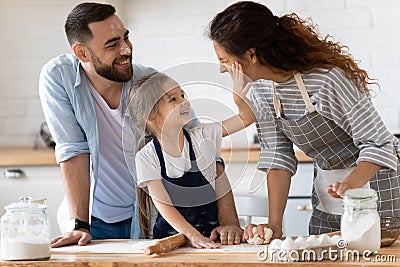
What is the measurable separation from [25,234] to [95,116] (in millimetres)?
678

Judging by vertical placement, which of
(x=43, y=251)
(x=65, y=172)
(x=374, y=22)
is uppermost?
(x=374, y=22)

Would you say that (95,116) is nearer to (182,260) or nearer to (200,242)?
(200,242)

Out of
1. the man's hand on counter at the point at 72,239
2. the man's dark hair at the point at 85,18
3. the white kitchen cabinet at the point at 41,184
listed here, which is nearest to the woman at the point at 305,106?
the man's hand on counter at the point at 72,239

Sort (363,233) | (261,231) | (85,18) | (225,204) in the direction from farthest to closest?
(85,18) < (225,204) < (261,231) < (363,233)

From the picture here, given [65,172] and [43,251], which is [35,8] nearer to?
[65,172]

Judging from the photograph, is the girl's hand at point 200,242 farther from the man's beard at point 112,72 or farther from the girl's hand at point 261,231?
the man's beard at point 112,72

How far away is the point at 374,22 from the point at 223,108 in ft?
5.76

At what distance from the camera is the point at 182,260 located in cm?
164

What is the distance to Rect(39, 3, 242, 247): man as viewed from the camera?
7.50 feet

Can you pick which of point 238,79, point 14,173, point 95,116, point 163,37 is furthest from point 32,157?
point 238,79

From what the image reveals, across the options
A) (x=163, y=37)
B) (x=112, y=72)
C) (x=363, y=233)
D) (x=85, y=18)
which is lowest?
(x=363, y=233)

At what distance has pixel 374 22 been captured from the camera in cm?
354

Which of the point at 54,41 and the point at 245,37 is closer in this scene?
the point at 245,37

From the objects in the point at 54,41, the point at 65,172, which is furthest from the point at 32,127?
the point at 65,172
